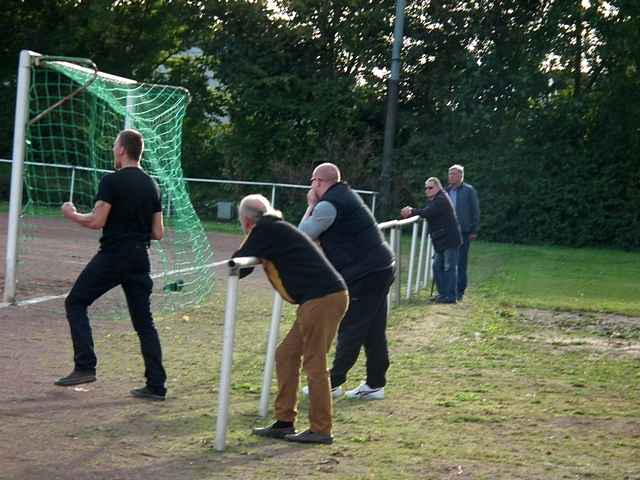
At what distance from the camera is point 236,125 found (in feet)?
113

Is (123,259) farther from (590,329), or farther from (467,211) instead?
(467,211)

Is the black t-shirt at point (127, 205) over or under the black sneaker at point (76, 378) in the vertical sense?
over

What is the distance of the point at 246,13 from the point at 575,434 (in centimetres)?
Result: 2760

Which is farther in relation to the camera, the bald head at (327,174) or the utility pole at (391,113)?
the utility pole at (391,113)

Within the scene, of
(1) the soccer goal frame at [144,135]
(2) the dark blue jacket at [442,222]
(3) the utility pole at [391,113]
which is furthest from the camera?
(3) the utility pole at [391,113]

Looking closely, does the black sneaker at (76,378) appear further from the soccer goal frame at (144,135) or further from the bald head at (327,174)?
the soccer goal frame at (144,135)

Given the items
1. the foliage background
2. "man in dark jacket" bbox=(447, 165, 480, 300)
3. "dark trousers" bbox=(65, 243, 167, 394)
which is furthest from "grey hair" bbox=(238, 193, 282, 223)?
the foliage background

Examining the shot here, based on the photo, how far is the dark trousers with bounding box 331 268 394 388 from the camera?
8492mm

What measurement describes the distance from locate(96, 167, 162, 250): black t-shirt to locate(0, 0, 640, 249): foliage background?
893 inches

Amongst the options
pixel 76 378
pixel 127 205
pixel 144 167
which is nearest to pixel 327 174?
pixel 127 205

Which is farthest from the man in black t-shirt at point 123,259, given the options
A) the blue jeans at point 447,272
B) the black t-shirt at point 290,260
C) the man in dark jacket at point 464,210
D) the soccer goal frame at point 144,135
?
the man in dark jacket at point 464,210

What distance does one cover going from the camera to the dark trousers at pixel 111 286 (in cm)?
832

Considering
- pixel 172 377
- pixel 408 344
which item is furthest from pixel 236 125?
pixel 172 377

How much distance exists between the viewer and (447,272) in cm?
1537
